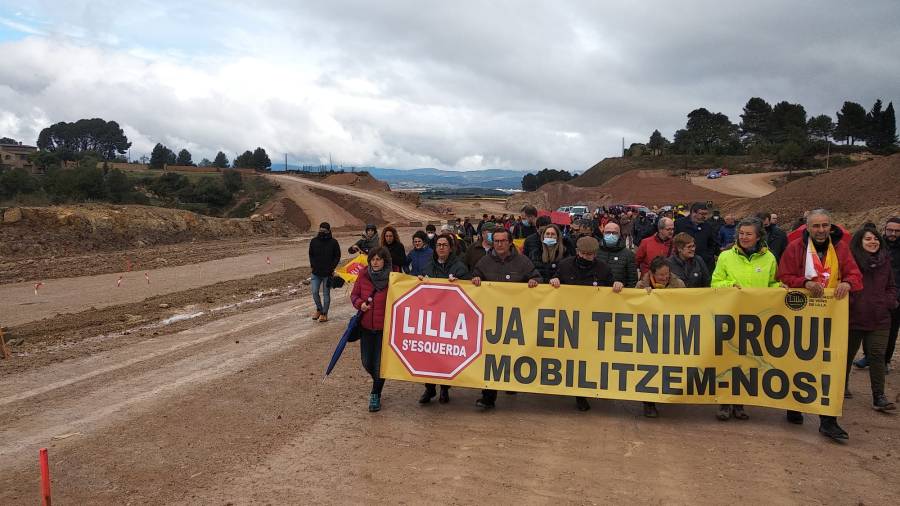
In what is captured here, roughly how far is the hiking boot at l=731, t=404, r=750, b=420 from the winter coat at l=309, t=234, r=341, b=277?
7.82 m

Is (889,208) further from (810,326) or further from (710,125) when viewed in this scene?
(710,125)

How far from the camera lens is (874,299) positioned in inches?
249

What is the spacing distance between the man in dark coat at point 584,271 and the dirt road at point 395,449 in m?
1.29

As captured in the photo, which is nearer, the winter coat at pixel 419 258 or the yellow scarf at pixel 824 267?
the yellow scarf at pixel 824 267

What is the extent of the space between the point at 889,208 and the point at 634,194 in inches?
1932

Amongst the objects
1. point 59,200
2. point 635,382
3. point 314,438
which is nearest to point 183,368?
point 314,438

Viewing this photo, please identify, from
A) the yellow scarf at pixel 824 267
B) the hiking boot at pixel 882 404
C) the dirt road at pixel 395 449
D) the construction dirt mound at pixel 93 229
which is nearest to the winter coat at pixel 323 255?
the dirt road at pixel 395 449

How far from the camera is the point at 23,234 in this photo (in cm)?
3034

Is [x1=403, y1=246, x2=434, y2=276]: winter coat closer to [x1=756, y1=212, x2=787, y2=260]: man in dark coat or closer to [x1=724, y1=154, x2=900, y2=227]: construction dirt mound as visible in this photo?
[x1=756, y1=212, x2=787, y2=260]: man in dark coat

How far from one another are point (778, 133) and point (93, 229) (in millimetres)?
100870

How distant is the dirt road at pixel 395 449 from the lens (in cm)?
508

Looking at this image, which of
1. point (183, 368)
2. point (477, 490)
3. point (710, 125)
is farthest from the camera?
point (710, 125)

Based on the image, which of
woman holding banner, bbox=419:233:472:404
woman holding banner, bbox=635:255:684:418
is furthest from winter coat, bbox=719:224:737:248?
woman holding banner, bbox=419:233:472:404

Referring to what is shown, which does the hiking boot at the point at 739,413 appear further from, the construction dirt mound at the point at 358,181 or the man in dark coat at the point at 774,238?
the construction dirt mound at the point at 358,181
